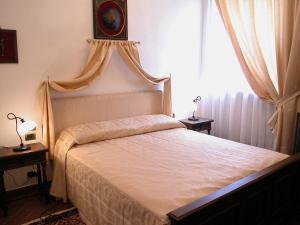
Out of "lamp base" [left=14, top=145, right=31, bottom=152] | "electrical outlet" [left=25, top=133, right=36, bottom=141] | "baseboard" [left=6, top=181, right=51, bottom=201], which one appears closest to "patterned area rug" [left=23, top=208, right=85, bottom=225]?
"baseboard" [left=6, top=181, right=51, bottom=201]

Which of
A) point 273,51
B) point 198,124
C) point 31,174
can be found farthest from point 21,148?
point 273,51

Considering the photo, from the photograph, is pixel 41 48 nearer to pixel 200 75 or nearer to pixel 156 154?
pixel 156 154

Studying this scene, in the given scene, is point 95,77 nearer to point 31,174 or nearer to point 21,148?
point 21,148

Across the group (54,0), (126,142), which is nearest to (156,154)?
(126,142)

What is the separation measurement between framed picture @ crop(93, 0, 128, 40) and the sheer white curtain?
1567mm

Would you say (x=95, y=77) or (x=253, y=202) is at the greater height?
Answer: (x=95, y=77)

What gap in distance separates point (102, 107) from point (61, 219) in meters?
1.46

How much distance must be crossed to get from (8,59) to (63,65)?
1.97 ft

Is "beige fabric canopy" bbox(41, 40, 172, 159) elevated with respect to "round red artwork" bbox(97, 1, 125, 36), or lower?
lower

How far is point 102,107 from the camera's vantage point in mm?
3498

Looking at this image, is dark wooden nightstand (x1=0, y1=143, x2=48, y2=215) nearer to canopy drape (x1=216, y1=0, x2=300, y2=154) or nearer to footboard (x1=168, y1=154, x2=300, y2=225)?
footboard (x1=168, y1=154, x2=300, y2=225)

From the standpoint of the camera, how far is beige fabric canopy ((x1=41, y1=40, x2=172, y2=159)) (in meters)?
2.99

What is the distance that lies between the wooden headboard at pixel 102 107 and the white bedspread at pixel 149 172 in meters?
0.52

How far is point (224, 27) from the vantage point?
412 centimetres
